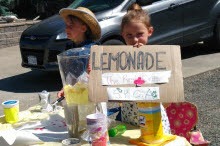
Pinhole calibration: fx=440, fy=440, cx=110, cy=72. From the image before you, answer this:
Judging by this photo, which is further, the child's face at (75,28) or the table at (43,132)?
the child's face at (75,28)

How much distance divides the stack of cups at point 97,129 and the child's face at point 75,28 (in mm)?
1118

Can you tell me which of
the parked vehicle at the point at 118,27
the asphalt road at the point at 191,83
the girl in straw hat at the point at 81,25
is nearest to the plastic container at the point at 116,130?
the girl in straw hat at the point at 81,25

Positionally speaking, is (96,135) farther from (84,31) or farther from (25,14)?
(25,14)

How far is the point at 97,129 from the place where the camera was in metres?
2.11

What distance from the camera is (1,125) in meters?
2.81

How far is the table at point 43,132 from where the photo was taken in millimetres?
2383

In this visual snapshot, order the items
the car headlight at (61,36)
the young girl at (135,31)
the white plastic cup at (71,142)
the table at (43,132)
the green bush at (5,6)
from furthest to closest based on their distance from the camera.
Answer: the green bush at (5,6) < the car headlight at (61,36) < the young girl at (135,31) < the table at (43,132) < the white plastic cup at (71,142)

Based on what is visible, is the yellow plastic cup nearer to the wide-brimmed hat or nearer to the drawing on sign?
the wide-brimmed hat

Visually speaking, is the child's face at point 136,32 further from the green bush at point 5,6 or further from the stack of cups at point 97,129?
the green bush at point 5,6

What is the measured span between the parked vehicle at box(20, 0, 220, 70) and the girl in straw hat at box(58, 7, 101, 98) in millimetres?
3191

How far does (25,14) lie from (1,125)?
13.0 m

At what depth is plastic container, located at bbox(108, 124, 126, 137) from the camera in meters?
2.42

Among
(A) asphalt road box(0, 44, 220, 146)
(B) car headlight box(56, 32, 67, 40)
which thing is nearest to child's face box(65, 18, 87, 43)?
(A) asphalt road box(0, 44, 220, 146)

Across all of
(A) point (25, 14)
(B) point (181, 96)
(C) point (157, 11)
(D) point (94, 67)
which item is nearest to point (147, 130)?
(B) point (181, 96)
